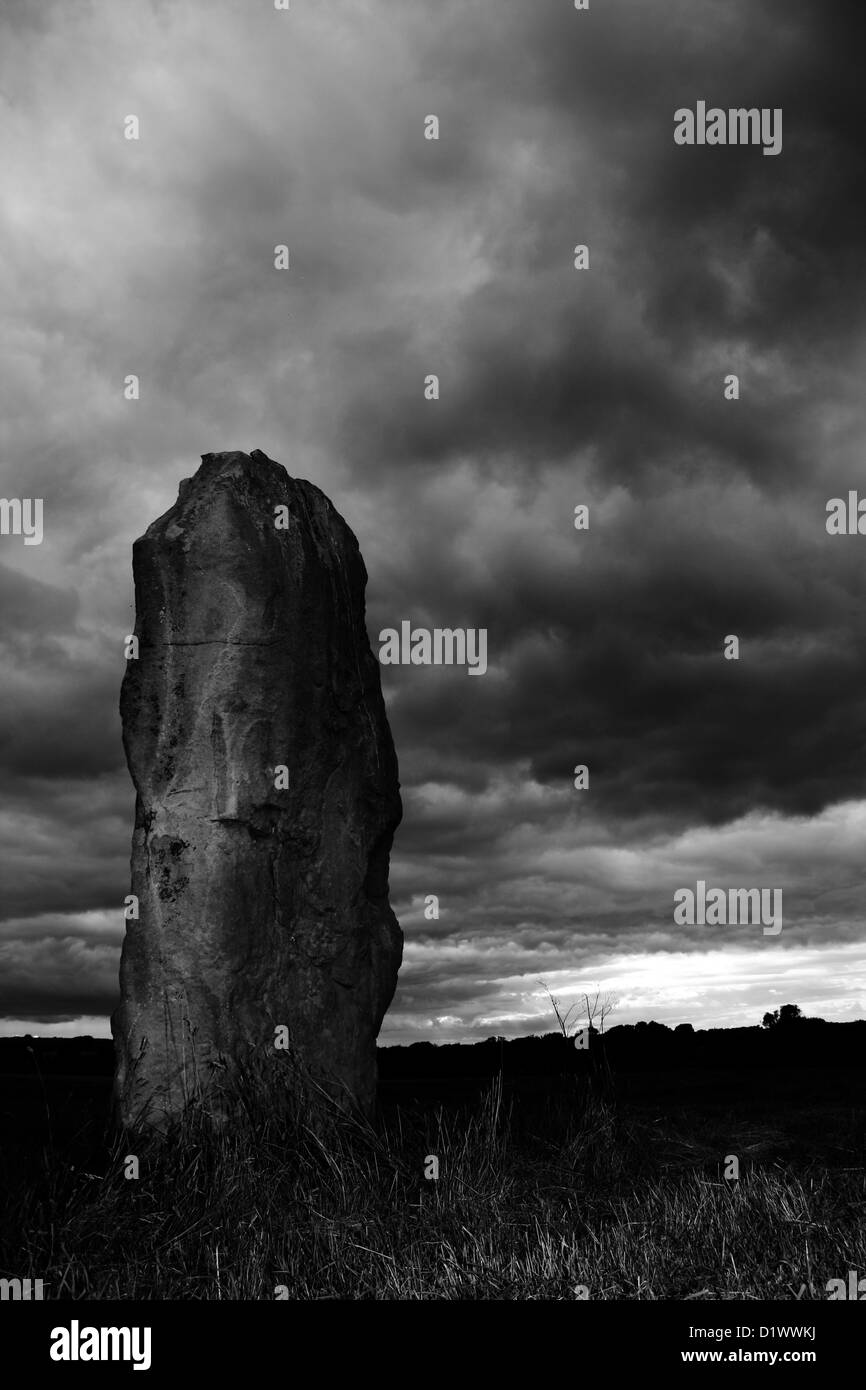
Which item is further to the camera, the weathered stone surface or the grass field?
the weathered stone surface

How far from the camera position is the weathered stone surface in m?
8.05

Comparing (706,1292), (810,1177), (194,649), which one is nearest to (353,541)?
(194,649)

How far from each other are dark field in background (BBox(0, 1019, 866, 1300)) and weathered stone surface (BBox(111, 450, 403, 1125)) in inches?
21.9

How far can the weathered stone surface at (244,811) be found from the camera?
26.4 ft

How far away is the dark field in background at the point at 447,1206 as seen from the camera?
5.34 meters

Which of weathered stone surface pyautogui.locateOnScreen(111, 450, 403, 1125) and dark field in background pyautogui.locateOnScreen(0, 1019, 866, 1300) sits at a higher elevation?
weathered stone surface pyautogui.locateOnScreen(111, 450, 403, 1125)

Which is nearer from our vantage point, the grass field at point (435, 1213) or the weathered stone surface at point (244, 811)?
the grass field at point (435, 1213)

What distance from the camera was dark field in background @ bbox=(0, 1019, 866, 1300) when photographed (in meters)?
5.34

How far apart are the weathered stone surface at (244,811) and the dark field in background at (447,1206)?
1.83ft

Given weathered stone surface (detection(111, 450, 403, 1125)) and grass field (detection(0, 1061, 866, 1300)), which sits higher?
weathered stone surface (detection(111, 450, 403, 1125))

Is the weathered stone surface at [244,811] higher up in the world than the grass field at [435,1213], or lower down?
higher up

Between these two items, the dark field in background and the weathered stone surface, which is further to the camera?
the weathered stone surface

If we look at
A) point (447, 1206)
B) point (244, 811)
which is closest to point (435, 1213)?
point (447, 1206)

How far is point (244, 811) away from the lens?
27.0 feet
